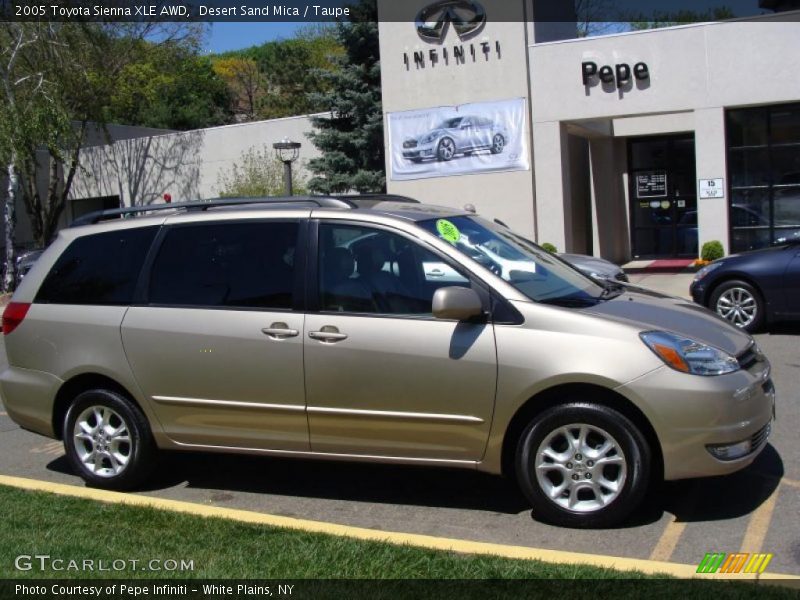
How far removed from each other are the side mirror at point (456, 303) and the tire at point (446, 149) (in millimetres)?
16297

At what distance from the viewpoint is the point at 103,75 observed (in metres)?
29.5

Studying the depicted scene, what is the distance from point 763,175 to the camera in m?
18.8

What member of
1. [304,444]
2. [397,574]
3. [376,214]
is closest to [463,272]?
[376,214]

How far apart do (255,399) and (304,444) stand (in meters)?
0.42

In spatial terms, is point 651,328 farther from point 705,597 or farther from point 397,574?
point 397,574

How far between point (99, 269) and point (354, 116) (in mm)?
19295

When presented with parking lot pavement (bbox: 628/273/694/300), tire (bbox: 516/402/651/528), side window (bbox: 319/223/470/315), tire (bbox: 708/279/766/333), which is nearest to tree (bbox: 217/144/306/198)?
parking lot pavement (bbox: 628/273/694/300)

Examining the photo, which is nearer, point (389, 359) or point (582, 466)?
point (582, 466)

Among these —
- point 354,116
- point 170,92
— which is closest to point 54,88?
point 354,116

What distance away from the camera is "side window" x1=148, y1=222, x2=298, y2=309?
562 cm

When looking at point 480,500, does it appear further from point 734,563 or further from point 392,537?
point 734,563

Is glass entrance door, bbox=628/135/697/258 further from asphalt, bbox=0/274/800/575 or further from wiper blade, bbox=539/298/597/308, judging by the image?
wiper blade, bbox=539/298/597/308

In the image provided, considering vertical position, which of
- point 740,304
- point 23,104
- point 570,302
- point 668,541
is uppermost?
point 23,104

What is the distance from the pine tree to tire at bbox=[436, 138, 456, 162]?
154 inches
